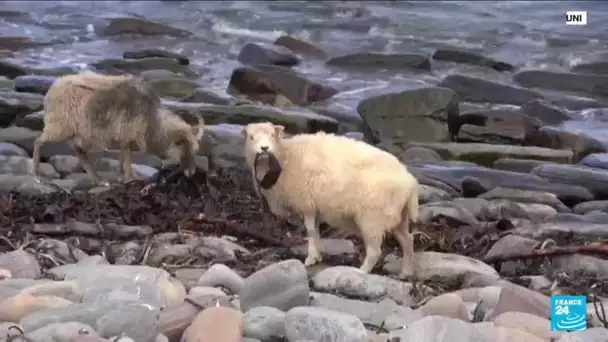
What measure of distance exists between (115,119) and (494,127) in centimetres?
782

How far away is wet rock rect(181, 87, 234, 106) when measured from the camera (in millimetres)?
17706

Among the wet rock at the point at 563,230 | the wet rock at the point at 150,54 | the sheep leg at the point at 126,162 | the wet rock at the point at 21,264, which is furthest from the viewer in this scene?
the wet rock at the point at 150,54

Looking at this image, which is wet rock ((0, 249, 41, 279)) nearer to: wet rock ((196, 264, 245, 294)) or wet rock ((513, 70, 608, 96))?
wet rock ((196, 264, 245, 294))

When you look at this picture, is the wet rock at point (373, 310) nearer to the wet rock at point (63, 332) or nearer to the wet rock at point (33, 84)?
the wet rock at point (63, 332)

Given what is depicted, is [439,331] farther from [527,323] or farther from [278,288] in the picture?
[278,288]

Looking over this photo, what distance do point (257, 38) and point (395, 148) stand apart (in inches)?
524

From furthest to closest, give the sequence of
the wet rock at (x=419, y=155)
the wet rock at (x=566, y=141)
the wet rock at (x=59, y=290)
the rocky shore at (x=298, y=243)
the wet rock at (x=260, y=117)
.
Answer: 1. the wet rock at (x=260, y=117)
2. the wet rock at (x=566, y=141)
3. the wet rock at (x=419, y=155)
4. the wet rock at (x=59, y=290)
5. the rocky shore at (x=298, y=243)

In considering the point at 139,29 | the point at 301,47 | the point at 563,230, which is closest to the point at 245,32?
the point at 139,29

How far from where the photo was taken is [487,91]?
19.8 meters

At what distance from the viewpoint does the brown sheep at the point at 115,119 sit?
33.3ft

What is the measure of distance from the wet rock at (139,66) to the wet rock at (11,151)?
9.18 m

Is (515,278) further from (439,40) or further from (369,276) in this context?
(439,40)

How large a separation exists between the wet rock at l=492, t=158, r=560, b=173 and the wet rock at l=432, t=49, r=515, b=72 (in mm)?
9303

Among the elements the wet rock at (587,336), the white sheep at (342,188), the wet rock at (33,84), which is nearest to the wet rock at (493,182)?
the white sheep at (342,188)
